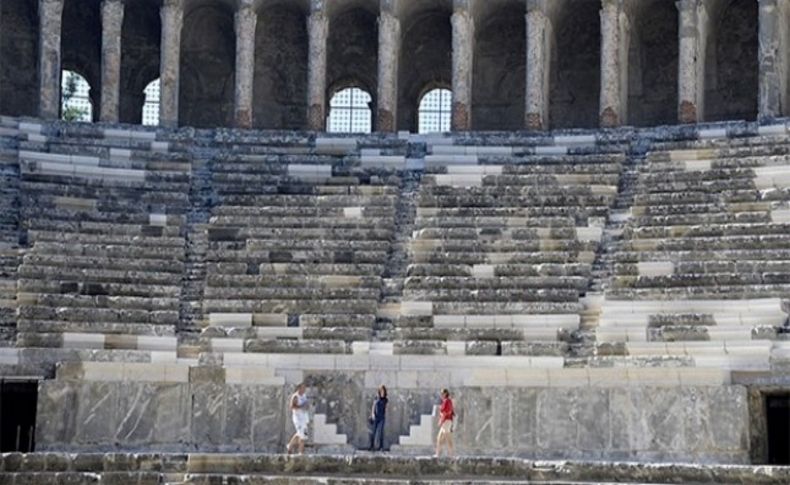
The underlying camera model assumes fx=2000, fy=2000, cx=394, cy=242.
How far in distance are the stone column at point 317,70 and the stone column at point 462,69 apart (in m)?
3.03

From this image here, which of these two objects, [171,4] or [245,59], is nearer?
[245,59]

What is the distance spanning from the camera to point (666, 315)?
34250 mm

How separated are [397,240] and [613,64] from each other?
Result: 30.1ft

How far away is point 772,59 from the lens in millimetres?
43906

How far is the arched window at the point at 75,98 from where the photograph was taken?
51.1 m

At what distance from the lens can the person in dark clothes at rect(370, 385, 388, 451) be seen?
32438 millimetres

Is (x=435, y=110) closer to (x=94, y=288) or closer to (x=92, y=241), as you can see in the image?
(x=92, y=241)

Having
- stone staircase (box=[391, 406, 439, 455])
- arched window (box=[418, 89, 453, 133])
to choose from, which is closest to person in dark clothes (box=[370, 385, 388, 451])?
stone staircase (box=[391, 406, 439, 455])

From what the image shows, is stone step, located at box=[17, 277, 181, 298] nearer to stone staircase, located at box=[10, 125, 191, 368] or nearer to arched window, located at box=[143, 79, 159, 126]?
stone staircase, located at box=[10, 125, 191, 368]

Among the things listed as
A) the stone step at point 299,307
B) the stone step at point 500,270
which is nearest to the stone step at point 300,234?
the stone step at point 500,270

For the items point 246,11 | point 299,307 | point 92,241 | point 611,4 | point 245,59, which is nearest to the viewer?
point 299,307

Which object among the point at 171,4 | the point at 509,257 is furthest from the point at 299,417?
the point at 171,4

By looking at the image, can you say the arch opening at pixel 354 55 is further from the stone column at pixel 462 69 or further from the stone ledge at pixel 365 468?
the stone ledge at pixel 365 468

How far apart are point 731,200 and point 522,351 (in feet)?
20.2
